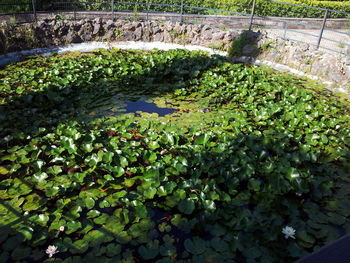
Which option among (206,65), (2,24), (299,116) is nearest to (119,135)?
(299,116)

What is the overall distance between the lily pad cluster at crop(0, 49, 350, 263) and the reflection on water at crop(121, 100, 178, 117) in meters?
0.38

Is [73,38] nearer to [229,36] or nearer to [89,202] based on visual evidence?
[229,36]

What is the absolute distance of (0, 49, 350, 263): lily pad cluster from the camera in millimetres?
2062

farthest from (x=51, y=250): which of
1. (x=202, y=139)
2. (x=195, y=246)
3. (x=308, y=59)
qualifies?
(x=308, y=59)

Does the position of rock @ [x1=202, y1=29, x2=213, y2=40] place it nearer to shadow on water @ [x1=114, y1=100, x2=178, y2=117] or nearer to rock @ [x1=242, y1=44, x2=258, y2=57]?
rock @ [x1=242, y1=44, x2=258, y2=57]

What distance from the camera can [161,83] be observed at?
18.1ft

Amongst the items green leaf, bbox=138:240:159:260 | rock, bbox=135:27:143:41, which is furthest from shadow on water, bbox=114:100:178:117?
rock, bbox=135:27:143:41

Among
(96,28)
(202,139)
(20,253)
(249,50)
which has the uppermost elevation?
(96,28)

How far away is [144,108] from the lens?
4.45 m

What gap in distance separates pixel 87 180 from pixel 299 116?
2.84m

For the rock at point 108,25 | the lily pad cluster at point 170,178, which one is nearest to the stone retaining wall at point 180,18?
the rock at point 108,25

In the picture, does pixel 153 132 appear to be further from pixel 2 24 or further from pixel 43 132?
pixel 2 24

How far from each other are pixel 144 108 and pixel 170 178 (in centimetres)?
196

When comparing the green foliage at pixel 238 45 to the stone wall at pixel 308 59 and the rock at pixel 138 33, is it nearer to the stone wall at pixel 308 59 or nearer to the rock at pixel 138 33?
the stone wall at pixel 308 59
